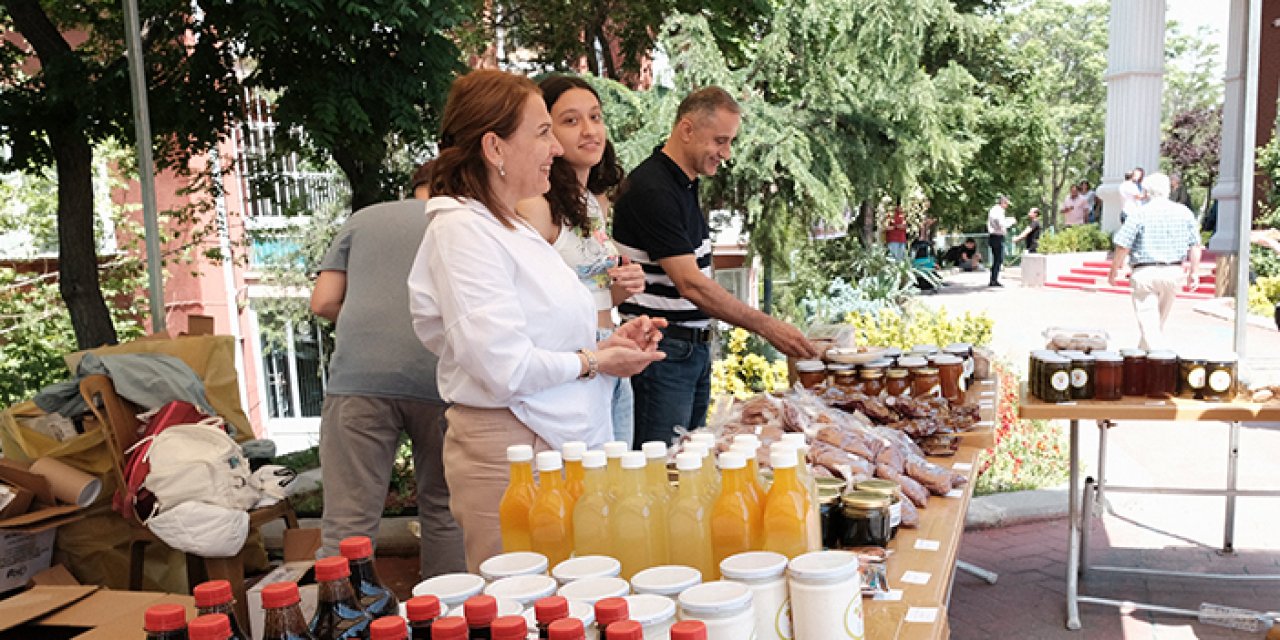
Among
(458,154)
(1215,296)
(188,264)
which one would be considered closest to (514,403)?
(458,154)

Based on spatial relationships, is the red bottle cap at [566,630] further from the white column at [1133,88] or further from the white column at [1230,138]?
the white column at [1133,88]

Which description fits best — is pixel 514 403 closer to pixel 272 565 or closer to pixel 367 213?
pixel 367 213

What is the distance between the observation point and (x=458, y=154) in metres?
1.89

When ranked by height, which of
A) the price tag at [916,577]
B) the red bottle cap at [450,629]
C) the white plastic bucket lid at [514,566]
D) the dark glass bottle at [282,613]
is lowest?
the price tag at [916,577]

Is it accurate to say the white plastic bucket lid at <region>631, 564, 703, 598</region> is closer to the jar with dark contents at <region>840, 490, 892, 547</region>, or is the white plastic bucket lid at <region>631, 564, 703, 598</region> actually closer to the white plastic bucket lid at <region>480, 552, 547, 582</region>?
the white plastic bucket lid at <region>480, 552, 547, 582</region>

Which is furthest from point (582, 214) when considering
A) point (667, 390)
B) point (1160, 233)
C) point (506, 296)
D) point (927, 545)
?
point (1160, 233)

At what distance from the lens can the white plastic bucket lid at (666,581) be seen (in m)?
1.13

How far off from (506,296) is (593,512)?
0.54 metres

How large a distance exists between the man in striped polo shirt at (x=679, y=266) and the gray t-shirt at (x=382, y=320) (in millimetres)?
702

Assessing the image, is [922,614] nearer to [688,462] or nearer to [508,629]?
[688,462]

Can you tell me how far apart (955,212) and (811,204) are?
1217 cm

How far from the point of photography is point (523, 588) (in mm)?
1163

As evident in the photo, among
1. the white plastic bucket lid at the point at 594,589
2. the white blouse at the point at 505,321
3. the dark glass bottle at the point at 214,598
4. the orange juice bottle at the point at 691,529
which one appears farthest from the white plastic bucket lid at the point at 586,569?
the white blouse at the point at 505,321

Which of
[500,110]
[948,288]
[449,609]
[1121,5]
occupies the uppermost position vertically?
[1121,5]
